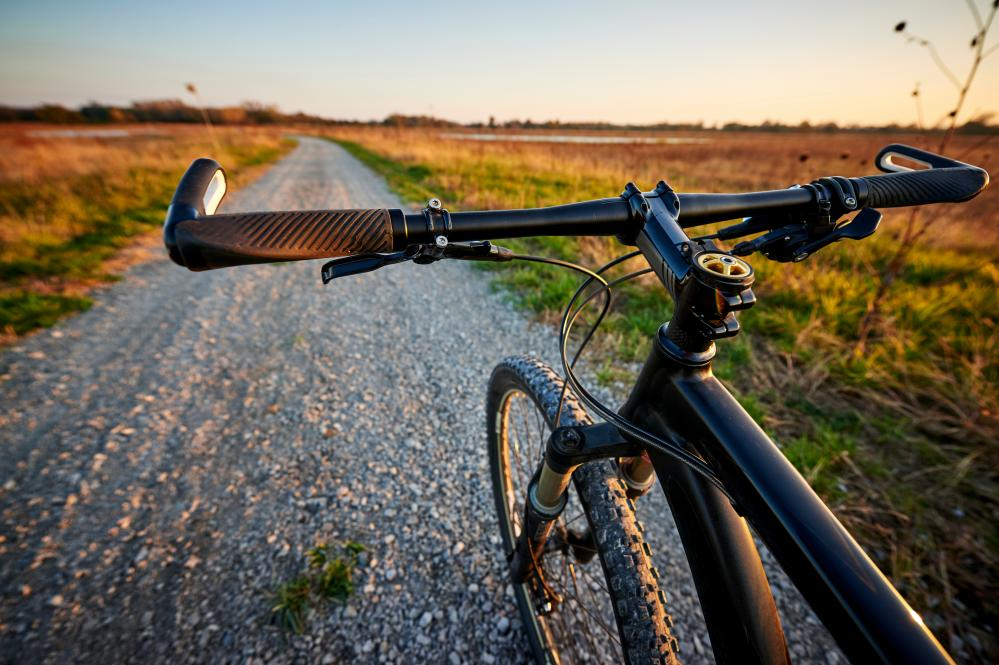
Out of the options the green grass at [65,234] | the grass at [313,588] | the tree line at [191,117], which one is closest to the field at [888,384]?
the grass at [313,588]

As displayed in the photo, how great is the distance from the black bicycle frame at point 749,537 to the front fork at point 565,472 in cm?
14

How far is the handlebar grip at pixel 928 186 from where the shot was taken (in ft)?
3.98

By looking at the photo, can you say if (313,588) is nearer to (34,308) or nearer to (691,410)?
(691,410)

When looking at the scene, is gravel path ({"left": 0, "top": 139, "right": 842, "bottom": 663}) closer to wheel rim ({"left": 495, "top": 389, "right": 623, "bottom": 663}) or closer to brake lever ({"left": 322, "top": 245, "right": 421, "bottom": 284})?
wheel rim ({"left": 495, "top": 389, "right": 623, "bottom": 663})

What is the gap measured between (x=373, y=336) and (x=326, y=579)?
2.82 metres

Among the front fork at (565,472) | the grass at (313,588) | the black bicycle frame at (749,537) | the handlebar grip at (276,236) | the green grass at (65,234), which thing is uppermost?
the handlebar grip at (276,236)

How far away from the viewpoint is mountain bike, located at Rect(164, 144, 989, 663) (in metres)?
0.63

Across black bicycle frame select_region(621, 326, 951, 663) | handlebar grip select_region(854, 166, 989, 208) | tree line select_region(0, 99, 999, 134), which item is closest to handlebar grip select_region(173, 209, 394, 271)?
black bicycle frame select_region(621, 326, 951, 663)

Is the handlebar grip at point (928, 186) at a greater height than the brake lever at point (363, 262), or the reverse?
the handlebar grip at point (928, 186)

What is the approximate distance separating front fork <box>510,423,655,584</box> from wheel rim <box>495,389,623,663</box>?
156 mm

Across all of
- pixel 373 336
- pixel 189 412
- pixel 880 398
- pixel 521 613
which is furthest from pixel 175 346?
pixel 880 398

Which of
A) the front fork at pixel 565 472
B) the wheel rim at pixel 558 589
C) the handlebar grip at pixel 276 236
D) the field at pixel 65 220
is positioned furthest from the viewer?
the field at pixel 65 220

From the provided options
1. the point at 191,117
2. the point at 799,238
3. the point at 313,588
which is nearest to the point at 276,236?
the point at 799,238

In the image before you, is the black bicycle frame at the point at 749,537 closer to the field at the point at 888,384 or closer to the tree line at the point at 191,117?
the field at the point at 888,384
